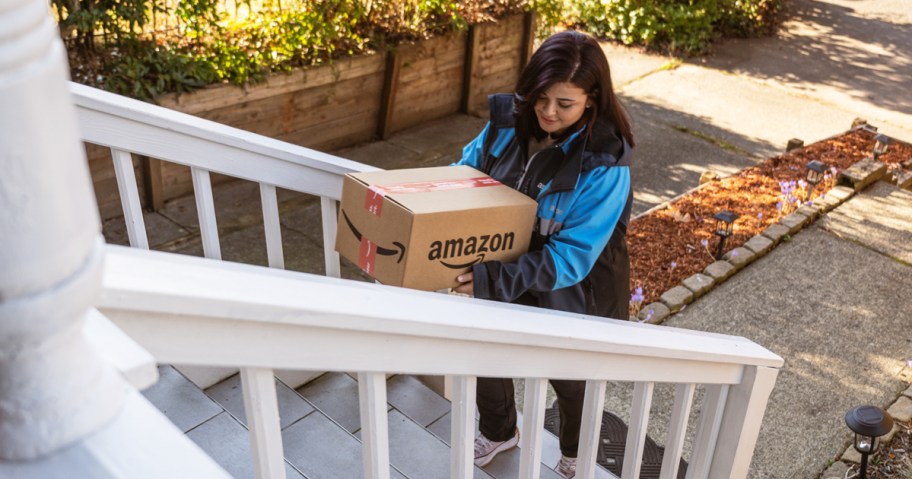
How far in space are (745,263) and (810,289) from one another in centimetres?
41

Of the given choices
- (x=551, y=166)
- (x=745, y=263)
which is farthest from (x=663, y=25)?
(x=551, y=166)

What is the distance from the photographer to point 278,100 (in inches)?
238

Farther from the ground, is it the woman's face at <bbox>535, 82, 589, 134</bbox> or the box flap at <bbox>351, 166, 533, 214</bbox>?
the woman's face at <bbox>535, 82, 589, 134</bbox>

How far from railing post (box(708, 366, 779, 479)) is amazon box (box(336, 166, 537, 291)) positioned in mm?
688

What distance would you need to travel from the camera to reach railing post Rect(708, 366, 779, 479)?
2223 mm

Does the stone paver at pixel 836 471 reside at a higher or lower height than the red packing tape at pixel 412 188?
lower

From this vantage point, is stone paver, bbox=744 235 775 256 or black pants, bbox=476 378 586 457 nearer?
black pants, bbox=476 378 586 457

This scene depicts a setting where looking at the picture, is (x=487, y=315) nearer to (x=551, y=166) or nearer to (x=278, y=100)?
(x=551, y=166)

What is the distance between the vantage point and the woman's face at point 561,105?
2.41 meters

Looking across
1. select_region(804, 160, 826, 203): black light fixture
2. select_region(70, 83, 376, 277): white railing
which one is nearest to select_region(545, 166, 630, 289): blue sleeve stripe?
select_region(70, 83, 376, 277): white railing

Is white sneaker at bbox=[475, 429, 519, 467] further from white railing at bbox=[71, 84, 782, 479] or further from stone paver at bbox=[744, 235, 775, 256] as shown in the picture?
stone paver at bbox=[744, 235, 775, 256]

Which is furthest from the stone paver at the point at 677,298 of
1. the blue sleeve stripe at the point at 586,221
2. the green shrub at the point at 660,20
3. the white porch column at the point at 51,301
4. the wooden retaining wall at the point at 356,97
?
the green shrub at the point at 660,20

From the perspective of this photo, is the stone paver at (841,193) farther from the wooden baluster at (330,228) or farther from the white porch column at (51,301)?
the white porch column at (51,301)

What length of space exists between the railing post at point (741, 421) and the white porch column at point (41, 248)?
73.9 inches
